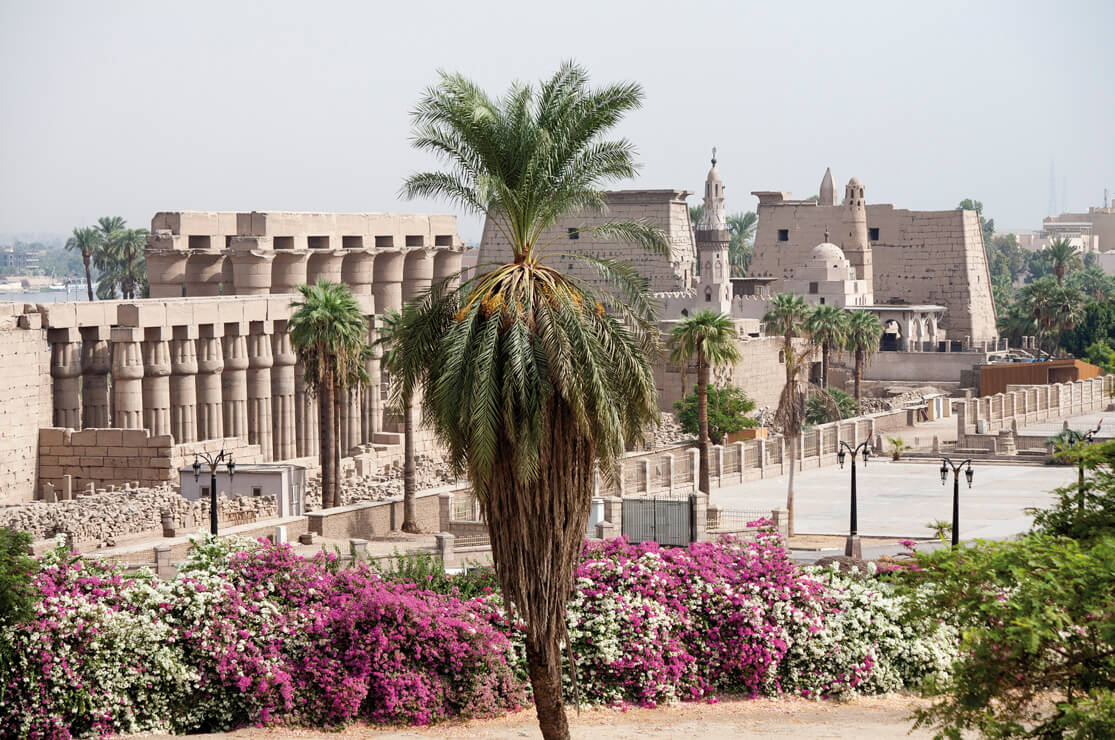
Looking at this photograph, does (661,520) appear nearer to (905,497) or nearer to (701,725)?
(701,725)

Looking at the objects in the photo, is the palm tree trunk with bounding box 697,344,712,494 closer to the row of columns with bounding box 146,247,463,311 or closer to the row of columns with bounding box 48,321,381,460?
the row of columns with bounding box 48,321,381,460

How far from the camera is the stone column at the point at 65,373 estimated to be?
45.5 meters

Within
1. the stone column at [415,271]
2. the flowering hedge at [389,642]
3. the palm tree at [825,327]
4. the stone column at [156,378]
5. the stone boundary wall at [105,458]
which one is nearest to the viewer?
the flowering hedge at [389,642]

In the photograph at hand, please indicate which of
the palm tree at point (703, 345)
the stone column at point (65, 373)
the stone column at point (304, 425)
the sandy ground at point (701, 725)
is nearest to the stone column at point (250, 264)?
the stone column at point (304, 425)

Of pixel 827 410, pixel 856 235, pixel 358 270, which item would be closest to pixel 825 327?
pixel 827 410

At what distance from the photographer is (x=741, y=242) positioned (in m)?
157

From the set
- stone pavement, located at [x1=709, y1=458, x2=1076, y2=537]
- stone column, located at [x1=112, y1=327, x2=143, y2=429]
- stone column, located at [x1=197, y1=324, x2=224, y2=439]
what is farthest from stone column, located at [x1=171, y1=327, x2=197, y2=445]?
stone pavement, located at [x1=709, y1=458, x2=1076, y2=537]

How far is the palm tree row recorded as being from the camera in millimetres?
101625

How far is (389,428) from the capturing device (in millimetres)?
57719

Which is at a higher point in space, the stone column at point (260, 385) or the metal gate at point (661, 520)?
the stone column at point (260, 385)

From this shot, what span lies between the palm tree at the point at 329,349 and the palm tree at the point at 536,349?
2108 cm

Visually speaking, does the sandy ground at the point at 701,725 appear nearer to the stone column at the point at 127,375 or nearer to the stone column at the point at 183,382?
the stone column at the point at 127,375

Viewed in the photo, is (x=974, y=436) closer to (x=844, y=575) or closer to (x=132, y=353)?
(x=132, y=353)

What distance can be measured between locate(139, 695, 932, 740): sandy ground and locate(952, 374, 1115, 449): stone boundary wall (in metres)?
40.2
